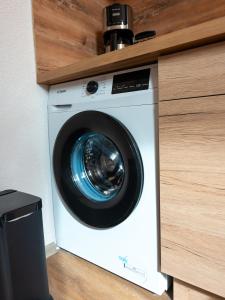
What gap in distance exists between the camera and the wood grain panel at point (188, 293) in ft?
2.31

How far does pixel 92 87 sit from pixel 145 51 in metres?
0.28

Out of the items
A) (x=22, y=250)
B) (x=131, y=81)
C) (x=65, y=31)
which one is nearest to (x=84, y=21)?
(x=65, y=31)

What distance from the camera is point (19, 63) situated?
94 cm

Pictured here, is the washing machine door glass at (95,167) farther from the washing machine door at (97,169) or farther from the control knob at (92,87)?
the control knob at (92,87)

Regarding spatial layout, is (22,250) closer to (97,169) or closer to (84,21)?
(97,169)

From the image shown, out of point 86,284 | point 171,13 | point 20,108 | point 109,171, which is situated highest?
point 171,13

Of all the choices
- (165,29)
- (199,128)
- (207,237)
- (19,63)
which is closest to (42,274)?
(207,237)

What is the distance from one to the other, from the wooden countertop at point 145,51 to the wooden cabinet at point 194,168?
0.04 meters

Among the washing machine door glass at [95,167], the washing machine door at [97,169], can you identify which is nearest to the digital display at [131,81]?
the washing machine door at [97,169]

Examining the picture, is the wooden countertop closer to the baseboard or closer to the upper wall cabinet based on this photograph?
the upper wall cabinet

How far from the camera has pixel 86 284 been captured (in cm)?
88

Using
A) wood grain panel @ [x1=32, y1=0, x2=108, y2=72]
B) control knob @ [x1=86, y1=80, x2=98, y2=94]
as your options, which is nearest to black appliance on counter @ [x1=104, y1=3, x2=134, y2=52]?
wood grain panel @ [x1=32, y1=0, x2=108, y2=72]

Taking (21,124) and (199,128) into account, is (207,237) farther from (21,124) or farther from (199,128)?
(21,124)

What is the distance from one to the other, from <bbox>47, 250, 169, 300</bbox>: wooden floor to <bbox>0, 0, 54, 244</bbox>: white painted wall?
0.34m
